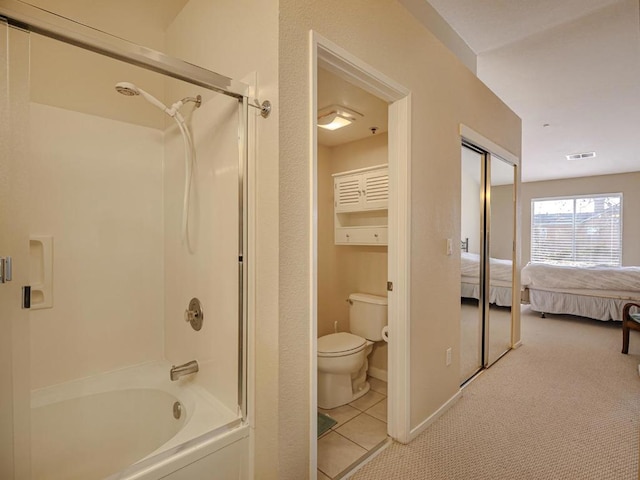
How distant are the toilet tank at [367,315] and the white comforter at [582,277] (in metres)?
3.54

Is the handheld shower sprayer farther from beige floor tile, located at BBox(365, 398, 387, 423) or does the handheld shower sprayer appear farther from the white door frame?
beige floor tile, located at BBox(365, 398, 387, 423)

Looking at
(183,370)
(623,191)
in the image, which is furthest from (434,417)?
(623,191)

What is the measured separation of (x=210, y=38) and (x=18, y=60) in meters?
Result: 0.90

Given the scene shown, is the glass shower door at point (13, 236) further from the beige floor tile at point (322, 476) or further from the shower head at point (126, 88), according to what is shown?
the beige floor tile at point (322, 476)

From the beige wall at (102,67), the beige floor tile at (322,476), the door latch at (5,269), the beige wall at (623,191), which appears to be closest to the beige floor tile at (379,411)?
the beige floor tile at (322,476)

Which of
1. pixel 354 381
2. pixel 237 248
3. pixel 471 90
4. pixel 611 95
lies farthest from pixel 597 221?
pixel 237 248

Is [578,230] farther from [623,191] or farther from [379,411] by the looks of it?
[379,411]

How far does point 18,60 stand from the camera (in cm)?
97

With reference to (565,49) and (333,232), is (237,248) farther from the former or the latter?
(565,49)

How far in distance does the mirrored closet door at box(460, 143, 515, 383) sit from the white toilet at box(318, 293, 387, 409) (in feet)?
2.19

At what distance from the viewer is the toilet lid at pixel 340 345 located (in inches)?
89.7

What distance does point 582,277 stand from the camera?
4.58 meters

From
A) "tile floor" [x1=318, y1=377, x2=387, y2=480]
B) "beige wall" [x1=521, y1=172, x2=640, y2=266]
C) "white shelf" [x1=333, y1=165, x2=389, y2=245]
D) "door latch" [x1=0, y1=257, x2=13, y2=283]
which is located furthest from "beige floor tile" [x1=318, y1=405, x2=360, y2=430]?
"beige wall" [x1=521, y1=172, x2=640, y2=266]

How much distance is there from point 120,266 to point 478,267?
268cm
